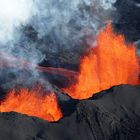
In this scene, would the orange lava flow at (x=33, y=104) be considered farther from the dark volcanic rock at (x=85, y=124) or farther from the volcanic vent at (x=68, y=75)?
the dark volcanic rock at (x=85, y=124)

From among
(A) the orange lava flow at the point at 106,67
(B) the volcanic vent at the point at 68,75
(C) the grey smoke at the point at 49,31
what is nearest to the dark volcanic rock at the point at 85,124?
(B) the volcanic vent at the point at 68,75

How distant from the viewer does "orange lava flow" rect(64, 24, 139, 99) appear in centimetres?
4644

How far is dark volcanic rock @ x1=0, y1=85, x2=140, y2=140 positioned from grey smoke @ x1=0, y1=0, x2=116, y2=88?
1015 cm

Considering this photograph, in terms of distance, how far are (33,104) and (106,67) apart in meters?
13.3

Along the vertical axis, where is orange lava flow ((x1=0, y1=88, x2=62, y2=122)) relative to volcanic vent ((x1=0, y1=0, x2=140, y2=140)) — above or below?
below

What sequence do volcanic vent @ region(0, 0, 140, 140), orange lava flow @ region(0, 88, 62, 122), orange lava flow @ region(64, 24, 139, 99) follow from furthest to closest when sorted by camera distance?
orange lava flow @ region(64, 24, 139, 99), orange lava flow @ region(0, 88, 62, 122), volcanic vent @ region(0, 0, 140, 140)

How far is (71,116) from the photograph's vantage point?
34594 mm

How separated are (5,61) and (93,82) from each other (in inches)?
365

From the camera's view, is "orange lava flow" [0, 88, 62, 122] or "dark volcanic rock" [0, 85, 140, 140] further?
"orange lava flow" [0, 88, 62, 122]

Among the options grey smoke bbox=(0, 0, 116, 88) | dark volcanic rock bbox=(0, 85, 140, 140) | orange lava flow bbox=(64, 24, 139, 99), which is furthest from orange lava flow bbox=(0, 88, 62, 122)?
orange lava flow bbox=(64, 24, 139, 99)

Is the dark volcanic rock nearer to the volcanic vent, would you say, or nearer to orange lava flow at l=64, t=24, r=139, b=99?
the volcanic vent

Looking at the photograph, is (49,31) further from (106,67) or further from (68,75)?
(106,67)

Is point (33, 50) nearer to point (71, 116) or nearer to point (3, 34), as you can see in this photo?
point (3, 34)

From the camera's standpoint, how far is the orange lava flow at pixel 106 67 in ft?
152
